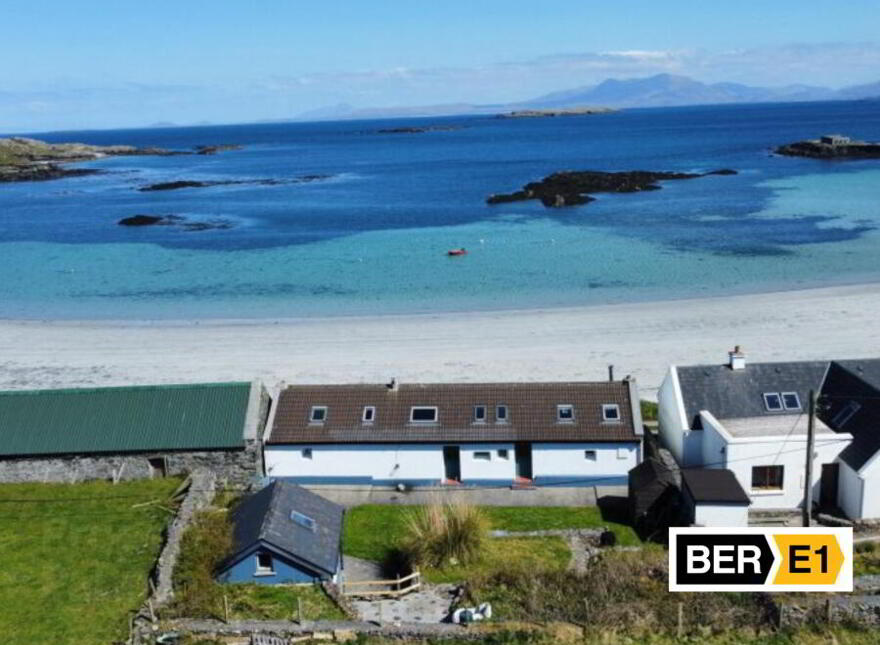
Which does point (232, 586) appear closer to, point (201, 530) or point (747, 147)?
point (201, 530)

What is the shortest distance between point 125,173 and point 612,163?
281ft

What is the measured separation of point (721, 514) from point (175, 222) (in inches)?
3037

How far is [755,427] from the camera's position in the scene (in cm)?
2581

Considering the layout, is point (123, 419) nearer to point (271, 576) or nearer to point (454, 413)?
point (271, 576)

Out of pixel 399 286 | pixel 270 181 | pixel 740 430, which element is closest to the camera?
pixel 740 430

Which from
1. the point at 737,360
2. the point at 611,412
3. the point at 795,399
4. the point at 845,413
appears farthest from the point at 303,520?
the point at 845,413

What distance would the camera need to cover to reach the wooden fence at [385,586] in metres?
20.5

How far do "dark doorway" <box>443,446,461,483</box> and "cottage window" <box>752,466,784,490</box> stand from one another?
8669 millimetres

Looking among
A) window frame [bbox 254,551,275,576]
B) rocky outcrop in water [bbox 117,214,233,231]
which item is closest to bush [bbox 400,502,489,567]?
window frame [bbox 254,551,275,576]

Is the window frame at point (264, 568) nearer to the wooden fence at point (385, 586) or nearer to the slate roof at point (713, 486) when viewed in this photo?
the wooden fence at point (385, 586)

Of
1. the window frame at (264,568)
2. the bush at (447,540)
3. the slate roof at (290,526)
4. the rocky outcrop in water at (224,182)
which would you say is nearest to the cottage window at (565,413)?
the bush at (447,540)

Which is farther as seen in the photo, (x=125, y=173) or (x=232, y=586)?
(x=125, y=173)

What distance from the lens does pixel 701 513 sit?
2300cm

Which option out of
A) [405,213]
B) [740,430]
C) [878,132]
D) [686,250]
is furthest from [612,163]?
[740,430]
